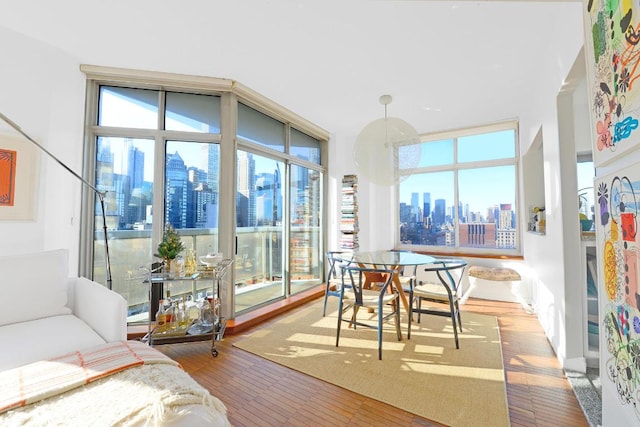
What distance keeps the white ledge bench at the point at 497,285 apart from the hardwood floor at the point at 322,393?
0.96 m

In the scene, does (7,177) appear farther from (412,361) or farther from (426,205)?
(426,205)

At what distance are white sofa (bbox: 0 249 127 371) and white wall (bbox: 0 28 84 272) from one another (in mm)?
594

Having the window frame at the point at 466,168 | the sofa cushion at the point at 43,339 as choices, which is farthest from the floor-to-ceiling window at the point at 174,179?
the window frame at the point at 466,168

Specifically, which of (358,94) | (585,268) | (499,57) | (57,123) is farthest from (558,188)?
(57,123)

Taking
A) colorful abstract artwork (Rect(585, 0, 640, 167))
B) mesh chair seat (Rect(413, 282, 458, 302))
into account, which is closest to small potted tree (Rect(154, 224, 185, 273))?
mesh chair seat (Rect(413, 282, 458, 302))

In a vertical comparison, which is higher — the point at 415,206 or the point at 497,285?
the point at 415,206

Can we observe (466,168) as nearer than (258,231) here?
No

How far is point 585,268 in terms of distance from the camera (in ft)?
6.84

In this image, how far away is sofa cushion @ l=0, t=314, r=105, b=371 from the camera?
1423 mm

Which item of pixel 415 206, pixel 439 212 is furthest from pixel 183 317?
pixel 439 212

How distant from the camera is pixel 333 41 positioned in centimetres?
241

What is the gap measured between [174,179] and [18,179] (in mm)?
1185

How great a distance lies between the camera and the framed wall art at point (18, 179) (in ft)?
7.48

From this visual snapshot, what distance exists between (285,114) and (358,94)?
1.10 meters
